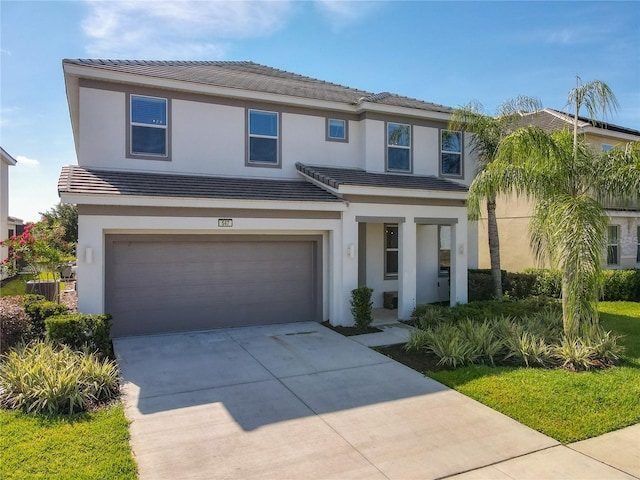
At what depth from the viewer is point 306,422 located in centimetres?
578

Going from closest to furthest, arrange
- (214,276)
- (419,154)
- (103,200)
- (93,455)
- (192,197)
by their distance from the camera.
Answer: (93,455) → (103,200) → (192,197) → (214,276) → (419,154)

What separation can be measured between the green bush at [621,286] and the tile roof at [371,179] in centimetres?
787

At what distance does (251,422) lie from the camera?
575 cm

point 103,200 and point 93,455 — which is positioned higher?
point 103,200

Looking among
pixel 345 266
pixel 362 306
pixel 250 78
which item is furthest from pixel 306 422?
pixel 250 78

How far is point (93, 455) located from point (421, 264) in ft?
38.8

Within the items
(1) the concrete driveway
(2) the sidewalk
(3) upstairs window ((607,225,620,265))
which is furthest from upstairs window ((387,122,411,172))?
(3) upstairs window ((607,225,620,265))

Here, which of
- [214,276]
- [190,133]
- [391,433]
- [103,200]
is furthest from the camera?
[190,133]

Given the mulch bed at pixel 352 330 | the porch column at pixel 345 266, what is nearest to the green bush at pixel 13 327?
the mulch bed at pixel 352 330

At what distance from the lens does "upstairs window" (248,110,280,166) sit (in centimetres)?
1226

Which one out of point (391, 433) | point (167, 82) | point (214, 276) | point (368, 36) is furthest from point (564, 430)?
point (167, 82)

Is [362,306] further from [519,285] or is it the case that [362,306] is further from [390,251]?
[519,285]

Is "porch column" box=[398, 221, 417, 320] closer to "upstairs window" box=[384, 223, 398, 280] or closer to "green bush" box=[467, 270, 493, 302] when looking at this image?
"upstairs window" box=[384, 223, 398, 280]

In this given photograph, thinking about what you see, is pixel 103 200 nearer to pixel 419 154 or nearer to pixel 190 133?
pixel 190 133
